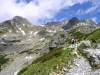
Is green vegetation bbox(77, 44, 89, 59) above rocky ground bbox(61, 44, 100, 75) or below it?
above

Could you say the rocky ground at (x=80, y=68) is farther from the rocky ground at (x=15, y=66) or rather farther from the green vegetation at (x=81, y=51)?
the rocky ground at (x=15, y=66)

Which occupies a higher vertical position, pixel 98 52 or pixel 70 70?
pixel 98 52

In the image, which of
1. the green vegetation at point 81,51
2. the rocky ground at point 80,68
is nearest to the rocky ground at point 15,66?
the green vegetation at point 81,51

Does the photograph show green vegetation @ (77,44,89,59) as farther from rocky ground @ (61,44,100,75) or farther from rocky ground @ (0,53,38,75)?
rocky ground @ (0,53,38,75)

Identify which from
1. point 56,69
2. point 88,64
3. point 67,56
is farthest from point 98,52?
point 56,69

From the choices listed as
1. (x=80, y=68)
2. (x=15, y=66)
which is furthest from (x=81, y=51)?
(x=15, y=66)

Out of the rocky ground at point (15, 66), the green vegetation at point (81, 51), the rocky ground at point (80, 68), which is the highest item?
the green vegetation at point (81, 51)

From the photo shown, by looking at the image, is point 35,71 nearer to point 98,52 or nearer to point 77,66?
point 77,66

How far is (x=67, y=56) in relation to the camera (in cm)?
3838

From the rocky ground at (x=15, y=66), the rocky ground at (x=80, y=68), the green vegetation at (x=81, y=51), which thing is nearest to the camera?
the rocky ground at (x=80, y=68)

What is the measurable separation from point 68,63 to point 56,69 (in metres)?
2.74

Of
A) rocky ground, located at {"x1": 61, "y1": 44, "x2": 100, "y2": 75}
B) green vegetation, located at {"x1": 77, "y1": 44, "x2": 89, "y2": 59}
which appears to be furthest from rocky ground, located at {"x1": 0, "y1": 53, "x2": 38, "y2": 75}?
rocky ground, located at {"x1": 61, "y1": 44, "x2": 100, "y2": 75}

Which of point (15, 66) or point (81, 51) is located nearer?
point (81, 51)

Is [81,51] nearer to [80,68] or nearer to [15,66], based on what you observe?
[80,68]
